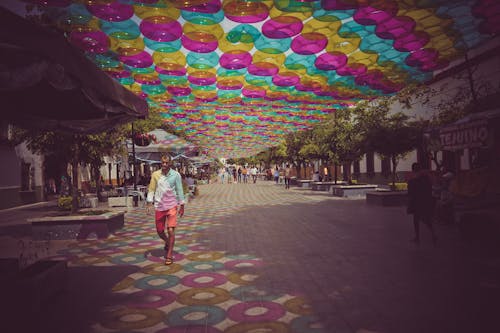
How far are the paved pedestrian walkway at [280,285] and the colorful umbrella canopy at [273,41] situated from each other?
4760 mm

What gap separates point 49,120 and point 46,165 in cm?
2106

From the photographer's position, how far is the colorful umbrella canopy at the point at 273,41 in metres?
6.15

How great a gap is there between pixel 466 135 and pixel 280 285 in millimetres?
6206

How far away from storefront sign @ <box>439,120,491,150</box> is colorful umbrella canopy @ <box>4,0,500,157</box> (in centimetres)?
241

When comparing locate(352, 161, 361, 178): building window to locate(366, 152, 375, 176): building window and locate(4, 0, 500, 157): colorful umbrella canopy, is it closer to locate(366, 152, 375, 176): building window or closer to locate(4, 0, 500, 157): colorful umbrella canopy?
locate(366, 152, 375, 176): building window

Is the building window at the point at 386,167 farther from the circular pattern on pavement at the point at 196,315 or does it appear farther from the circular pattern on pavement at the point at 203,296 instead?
the circular pattern on pavement at the point at 196,315

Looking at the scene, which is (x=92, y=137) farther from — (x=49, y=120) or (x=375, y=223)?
(x=375, y=223)

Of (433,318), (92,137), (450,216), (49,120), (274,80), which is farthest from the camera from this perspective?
(274,80)

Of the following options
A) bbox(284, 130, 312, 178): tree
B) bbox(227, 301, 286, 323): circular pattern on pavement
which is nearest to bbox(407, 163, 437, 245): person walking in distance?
bbox(227, 301, 286, 323): circular pattern on pavement

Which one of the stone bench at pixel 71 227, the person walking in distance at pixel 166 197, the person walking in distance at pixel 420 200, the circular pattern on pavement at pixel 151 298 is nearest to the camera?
the circular pattern on pavement at pixel 151 298

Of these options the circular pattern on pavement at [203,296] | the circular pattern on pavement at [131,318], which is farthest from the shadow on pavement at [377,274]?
the circular pattern on pavement at [131,318]

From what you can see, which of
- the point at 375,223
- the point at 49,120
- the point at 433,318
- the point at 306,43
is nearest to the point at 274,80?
the point at 306,43

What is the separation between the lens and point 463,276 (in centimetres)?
441

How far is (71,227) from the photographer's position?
7816 mm
